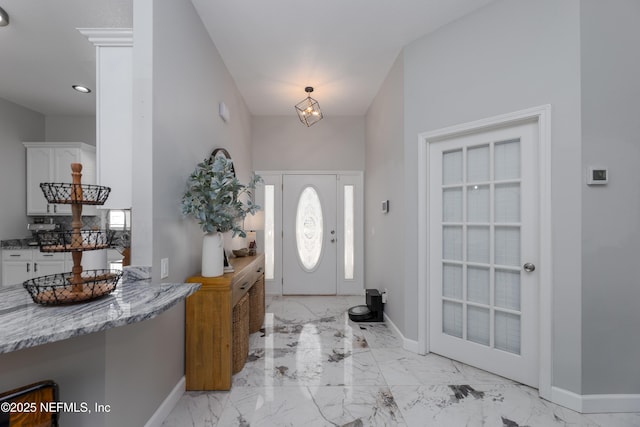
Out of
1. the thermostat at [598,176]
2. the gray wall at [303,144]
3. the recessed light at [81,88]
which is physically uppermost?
the gray wall at [303,144]

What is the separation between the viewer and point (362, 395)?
2.00 m

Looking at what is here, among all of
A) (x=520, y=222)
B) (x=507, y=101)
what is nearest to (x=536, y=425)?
(x=520, y=222)

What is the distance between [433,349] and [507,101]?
86.1 inches

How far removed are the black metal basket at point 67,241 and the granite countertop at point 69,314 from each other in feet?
0.74

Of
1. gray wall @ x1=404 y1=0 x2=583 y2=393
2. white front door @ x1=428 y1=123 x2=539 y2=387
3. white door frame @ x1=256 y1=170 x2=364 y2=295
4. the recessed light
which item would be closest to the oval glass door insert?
white door frame @ x1=256 y1=170 x2=364 y2=295

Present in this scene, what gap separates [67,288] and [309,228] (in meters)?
3.51

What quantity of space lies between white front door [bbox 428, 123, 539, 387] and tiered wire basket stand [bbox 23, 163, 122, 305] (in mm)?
2413

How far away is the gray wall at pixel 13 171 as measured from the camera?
52.6 inches

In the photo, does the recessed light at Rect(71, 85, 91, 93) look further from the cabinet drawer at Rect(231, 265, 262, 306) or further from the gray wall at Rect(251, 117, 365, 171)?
the gray wall at Rect(251, 117, 365, 171)

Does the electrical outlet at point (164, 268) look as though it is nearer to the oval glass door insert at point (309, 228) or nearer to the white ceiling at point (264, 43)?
the white ceiling at point (264, 43)

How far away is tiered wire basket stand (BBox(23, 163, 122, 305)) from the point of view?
109 centimetres

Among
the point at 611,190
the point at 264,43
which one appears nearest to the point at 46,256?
the point at 264,43

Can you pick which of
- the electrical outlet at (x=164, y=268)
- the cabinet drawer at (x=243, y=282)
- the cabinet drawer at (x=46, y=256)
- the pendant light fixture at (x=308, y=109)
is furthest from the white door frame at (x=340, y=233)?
the cabinet drawer at (x=46, y=256)

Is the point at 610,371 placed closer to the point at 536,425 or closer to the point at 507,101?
the point at 536,425
